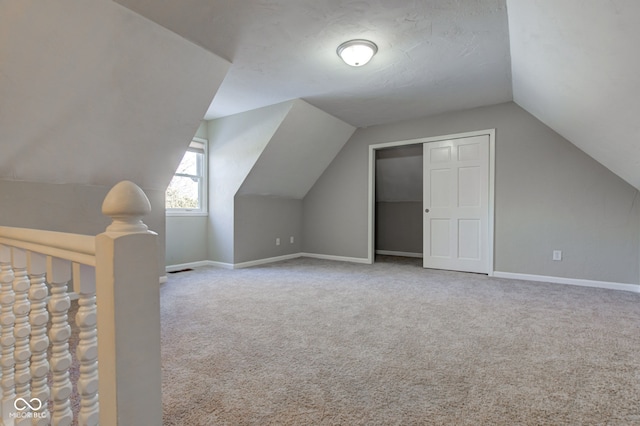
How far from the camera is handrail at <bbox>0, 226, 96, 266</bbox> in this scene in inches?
30.0

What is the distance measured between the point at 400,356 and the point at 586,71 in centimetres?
238

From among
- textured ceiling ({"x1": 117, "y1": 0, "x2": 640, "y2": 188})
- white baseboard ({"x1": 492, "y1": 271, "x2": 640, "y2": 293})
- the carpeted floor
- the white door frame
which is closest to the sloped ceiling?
textured ceiling ({"x1": 117, "y1": 0, "x2": 640, "y2": 188})

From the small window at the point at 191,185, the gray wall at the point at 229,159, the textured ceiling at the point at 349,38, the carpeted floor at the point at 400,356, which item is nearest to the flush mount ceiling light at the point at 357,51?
the textured ceiling at the point at 349,38

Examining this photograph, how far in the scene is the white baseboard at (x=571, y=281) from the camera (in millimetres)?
3580

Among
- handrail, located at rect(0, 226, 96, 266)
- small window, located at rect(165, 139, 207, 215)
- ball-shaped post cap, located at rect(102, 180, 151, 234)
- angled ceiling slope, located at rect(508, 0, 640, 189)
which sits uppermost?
angled ceiling slope, located at rect(508, 0, 640, 189)

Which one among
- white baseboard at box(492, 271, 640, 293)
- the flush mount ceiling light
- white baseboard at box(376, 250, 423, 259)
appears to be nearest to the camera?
the flush mount ceiling light

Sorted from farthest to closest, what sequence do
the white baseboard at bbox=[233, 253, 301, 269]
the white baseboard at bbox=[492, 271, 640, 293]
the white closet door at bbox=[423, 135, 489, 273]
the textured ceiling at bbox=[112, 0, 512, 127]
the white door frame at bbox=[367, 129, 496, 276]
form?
the white baseboard at bbox=[233, 253, 301, 269] → the white closet door at bbox=[423, 135, 489, 273] → the white door frame at bbox=[367, 129, 496, 276] → the white baseboard at bbox=[492, 271, 640, 293] → the textured ceiling at bbox=[112, 0, 512, 127]

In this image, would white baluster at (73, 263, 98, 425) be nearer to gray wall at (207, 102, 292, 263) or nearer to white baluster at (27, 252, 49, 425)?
white baluster at (27, 252, 49, 425)

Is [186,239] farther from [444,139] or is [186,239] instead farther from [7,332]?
[444,139]

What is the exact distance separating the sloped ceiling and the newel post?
7.03ft

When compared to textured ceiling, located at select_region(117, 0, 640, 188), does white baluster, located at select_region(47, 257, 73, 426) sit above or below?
below

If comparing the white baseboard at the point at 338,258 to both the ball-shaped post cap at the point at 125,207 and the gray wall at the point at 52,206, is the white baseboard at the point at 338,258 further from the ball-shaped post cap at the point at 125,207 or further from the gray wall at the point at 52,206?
the ball-shaped post cap at the point at 125,207

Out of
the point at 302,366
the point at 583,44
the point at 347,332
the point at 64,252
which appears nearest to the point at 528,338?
the point at 347,332

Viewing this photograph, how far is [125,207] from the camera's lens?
67cm
